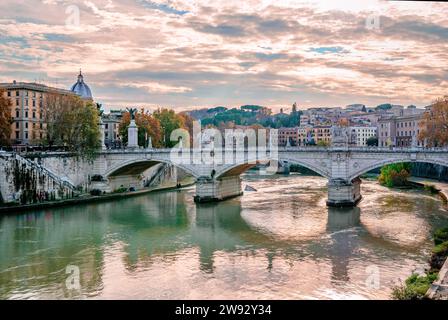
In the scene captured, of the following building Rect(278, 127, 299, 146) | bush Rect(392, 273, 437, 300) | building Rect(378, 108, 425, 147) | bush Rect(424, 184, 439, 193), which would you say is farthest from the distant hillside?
bush Rect(392, 273, 437, 300)

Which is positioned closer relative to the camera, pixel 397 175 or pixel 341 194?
pixel 341 194

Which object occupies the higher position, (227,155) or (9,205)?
(227,155)

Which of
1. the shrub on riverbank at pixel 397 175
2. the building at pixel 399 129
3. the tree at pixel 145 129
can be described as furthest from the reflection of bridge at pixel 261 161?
the building at pixel 399 129

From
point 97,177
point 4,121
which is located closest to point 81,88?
point 97,177

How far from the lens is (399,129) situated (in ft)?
132

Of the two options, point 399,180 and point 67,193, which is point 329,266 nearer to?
point 67,193

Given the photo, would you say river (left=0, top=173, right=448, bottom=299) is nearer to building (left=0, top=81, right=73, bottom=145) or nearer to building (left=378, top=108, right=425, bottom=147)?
building (left=0, top=81, right=73, bottom=145)

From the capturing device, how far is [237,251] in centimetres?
1282

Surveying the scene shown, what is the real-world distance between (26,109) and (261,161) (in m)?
13.9

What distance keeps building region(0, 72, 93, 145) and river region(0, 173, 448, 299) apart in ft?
31.0

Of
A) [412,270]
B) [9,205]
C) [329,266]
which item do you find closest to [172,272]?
[329,266]

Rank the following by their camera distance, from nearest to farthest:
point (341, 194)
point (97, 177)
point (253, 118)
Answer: point (341, 194) < point (97, 177) < point (253, 118)

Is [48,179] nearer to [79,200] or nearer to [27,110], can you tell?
[79,200]

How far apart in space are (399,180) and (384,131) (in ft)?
50.5
